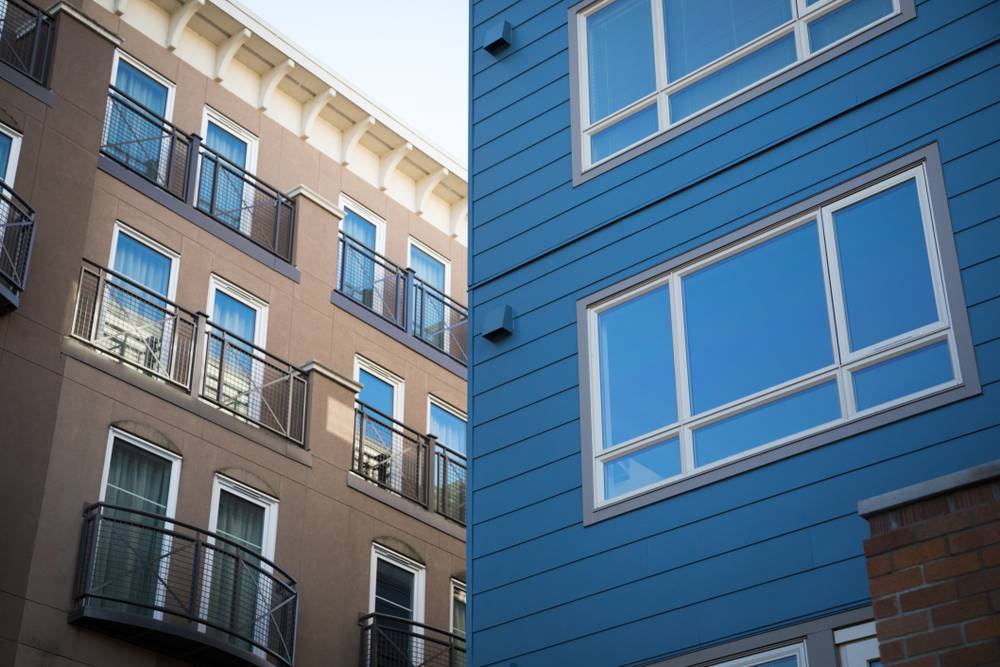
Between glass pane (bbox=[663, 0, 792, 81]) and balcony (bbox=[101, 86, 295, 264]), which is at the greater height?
balcony (bbox=[101, 86, 295, 264])

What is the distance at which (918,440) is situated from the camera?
9602 millimetres

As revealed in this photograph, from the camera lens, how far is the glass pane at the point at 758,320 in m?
10.7

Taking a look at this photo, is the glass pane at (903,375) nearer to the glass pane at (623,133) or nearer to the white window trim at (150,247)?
the glass pane at (623,133)

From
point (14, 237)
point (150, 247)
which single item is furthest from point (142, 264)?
point (14, 237)

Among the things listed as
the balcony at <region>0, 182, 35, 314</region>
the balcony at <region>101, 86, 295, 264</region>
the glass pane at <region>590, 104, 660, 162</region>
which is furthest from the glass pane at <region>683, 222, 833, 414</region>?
the balcony at <region>101, 86, 295, 264</region>

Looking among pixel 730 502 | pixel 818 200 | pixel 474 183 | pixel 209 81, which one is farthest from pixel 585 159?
pixel 209 81

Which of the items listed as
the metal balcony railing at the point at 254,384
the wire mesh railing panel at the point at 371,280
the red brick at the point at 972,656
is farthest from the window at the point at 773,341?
the wire mesh railing panel at the point at 371,280

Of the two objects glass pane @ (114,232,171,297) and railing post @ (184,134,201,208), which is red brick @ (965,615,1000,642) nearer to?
glass pane @ (114,232,171,297)

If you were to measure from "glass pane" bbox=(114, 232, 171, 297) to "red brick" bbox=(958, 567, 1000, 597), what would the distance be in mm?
15839

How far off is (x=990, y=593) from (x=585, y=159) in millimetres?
7207

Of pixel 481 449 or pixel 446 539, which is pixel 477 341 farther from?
pixel 446 539

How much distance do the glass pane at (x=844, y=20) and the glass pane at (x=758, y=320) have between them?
1721mm

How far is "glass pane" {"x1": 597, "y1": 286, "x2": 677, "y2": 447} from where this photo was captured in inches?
448

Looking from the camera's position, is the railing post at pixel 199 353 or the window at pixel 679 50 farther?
the railing post at pixel 199 353
